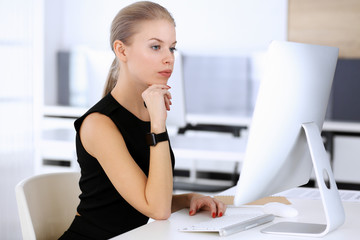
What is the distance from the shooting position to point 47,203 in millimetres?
1555

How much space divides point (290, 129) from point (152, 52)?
1.36 feet

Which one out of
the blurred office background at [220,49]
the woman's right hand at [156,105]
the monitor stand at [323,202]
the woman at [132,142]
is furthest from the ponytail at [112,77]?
the blurred office background at [220,49]

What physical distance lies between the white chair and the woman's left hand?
409 millimetres

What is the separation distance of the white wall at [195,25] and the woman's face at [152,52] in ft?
13.1

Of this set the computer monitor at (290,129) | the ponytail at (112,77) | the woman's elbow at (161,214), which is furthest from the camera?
the ponytail at (112,77)

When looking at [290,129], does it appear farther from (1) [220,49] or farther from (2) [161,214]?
(1) [220,49]

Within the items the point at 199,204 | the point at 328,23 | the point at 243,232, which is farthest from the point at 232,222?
the point at 328,23

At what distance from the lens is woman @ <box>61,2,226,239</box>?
1.31 meters

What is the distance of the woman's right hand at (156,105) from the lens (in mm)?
1351

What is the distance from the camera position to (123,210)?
1.45 meters

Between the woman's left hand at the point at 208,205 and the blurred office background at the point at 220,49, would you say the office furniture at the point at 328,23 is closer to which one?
the blurred office background at the point at 220,49

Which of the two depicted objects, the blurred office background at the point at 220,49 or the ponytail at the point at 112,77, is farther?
the blurred office background at the point at 220,49

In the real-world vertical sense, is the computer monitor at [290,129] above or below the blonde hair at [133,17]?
below

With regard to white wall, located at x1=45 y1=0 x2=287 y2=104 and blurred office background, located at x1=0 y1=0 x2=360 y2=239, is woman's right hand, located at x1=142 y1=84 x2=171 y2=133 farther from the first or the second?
white wall, located at x1=45 y1=0 x2=287 y2=104
